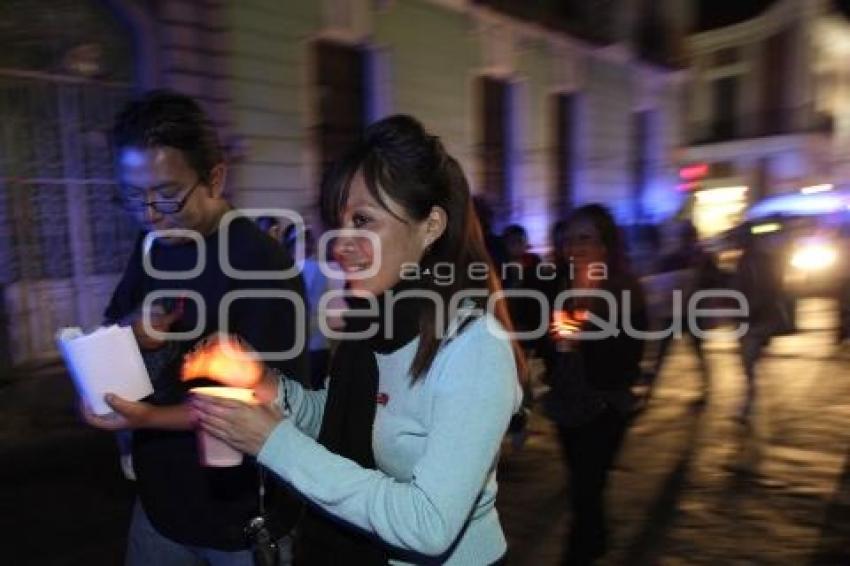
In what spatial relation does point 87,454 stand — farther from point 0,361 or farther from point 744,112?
point 744,112

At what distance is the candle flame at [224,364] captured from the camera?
1628mm

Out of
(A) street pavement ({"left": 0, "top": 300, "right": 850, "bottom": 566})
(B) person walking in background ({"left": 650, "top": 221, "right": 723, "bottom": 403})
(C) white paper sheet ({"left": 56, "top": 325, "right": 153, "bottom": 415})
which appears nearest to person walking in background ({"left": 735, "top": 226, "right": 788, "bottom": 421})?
(B) person walking in background ({"left": 650, "top": 221, "right": 723, "bottom": 403})

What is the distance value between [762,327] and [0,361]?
21.6ft

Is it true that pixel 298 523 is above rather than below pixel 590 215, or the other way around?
below

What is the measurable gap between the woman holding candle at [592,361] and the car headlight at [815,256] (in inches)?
429

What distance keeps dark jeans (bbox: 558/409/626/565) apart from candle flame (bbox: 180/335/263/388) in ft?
7.80

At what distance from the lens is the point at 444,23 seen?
1162 cm

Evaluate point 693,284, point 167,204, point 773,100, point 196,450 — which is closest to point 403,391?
point 196,450

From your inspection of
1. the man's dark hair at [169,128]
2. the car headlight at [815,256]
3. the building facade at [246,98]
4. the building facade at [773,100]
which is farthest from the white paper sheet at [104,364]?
the building facade at [773,100]

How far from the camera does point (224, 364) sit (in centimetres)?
163

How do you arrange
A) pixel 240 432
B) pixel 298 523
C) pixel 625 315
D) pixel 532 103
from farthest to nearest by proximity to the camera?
pixel 532 103
pixel 625 315
pixel 298 523
pixel 240 432

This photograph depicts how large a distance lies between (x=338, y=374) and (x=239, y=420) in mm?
349

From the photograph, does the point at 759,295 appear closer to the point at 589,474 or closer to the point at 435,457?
the point at 589,474

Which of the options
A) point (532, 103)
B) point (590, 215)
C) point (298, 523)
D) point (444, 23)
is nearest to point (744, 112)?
point (532, 103)
